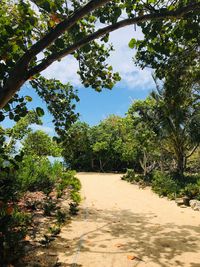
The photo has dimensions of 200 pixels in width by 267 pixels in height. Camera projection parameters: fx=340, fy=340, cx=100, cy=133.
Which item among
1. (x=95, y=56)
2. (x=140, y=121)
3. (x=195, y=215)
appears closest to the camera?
(x=95, y=56)

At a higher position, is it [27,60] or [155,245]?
[27,60]

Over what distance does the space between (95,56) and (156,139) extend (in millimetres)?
15577

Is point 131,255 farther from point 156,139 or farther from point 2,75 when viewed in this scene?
point 156,139

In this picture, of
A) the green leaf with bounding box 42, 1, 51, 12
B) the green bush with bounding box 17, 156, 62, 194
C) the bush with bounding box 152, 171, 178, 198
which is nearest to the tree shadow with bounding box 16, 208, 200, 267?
the green bush with bounding box 17, 156, 62, 194

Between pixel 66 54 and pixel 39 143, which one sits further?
pixel 39 143

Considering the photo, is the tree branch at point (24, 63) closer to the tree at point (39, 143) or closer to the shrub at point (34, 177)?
the shrub at point (34, 177)

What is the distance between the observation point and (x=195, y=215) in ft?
34.2

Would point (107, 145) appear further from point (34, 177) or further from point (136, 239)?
point (136, 239)

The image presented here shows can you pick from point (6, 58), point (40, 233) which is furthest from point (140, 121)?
point (6, 58)

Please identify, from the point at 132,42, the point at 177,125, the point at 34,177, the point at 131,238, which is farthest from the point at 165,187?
the point at 132,42

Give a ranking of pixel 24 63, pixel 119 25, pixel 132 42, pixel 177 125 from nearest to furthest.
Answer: pixel 24 63
pixel 119 25
pixel 132 42
pixel 177 125

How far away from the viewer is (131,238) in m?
7.32

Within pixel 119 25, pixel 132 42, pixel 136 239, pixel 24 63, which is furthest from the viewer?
pixel 136 239

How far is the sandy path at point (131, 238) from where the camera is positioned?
19.0 ft
